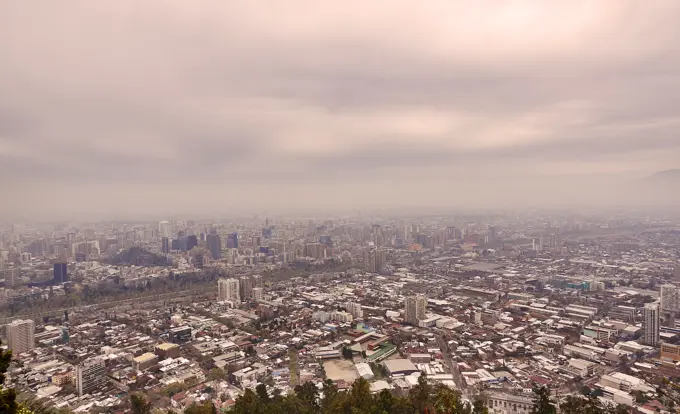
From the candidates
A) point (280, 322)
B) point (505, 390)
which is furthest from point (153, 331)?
point (505, 390)

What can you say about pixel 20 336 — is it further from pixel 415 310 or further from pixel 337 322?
pixel 415 310

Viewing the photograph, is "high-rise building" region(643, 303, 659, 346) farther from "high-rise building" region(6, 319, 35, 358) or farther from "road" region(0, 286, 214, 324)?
"high-rise building" region(6, 319, 35, 358)

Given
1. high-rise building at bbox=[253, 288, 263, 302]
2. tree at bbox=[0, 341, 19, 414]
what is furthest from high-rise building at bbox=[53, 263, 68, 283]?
tree at bbox=[0, 341, 19, 414]

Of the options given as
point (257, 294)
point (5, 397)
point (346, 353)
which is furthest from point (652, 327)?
point (257, 294)

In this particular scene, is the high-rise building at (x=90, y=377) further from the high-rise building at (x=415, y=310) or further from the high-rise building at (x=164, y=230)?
the high-rise building at (x=164, y=230)

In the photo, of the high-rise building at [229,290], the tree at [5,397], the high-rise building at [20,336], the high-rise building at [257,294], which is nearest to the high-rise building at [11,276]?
the high-rise building at [20,336]

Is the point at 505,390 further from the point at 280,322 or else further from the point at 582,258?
the point at 582,258
